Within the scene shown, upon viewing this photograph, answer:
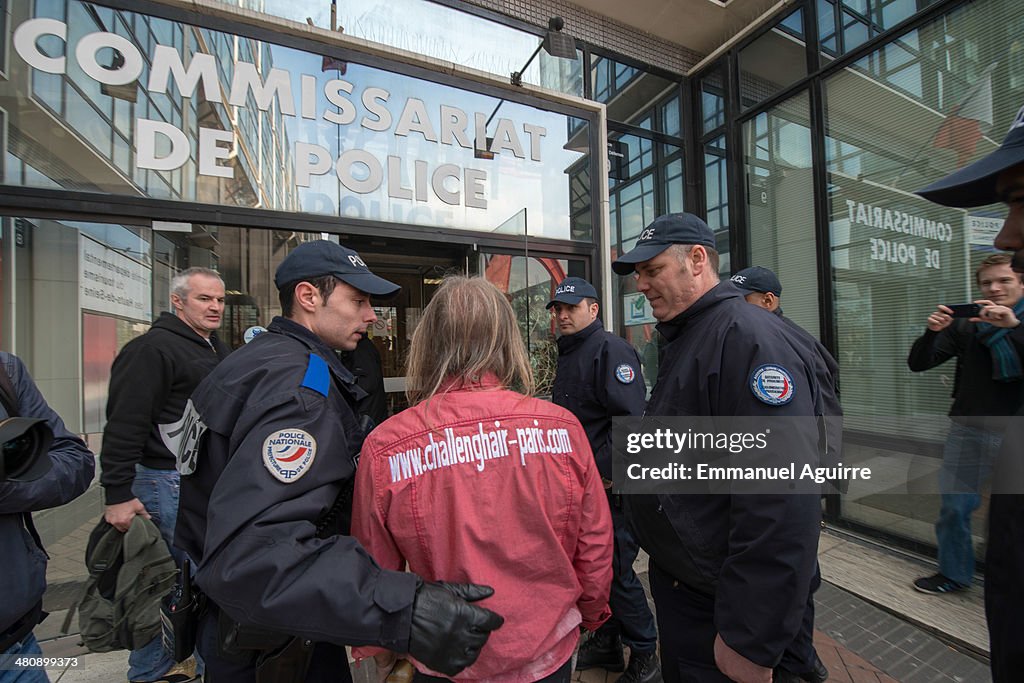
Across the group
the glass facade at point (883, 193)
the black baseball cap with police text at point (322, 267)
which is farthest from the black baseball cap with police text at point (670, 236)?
the glass facade at point (883, 193)

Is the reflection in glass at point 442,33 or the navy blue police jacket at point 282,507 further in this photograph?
the reflection in glass at point 442,33

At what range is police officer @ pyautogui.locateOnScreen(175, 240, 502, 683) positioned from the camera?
955mm

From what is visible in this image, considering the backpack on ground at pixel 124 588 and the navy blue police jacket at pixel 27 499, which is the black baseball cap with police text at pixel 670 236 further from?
the backpack on ground at pixel 124 588

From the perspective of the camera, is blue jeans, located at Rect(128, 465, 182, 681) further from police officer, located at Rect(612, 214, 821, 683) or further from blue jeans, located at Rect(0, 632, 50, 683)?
police officer, located at Rect(612, 214, 821, 683)

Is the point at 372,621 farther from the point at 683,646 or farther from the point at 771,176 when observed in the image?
the point at 771,176

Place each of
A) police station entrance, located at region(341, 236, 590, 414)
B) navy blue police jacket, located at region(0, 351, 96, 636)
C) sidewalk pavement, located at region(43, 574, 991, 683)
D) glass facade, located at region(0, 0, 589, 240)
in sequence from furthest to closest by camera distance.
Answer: police station entrance, located at region(341, 236, 590, 414), glass facade, located at region(0, 0, 589, 240), sidewalk pavement, located at region(43, 574, 991, 683), navy blue police jacket, located at region(0, 351, 96, 636)

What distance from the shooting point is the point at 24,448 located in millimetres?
1457

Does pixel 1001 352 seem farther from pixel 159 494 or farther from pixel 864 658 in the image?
pixel 159 494

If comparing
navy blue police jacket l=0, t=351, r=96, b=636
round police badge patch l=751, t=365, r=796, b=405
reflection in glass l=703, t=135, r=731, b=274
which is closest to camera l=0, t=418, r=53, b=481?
navy blue police jacket l=0, t=351, r=96, b=636

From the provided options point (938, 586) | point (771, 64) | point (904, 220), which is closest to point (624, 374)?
point (938, 586)

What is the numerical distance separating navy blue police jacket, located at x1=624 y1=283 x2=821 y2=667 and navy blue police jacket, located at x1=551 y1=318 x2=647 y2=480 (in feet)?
2.92

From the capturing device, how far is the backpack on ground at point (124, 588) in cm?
226

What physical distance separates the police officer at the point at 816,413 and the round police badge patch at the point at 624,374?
71 cm

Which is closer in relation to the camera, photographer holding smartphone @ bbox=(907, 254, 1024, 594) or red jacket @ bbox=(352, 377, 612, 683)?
red jacket @ bbox=(352, 377, 612, 683)
